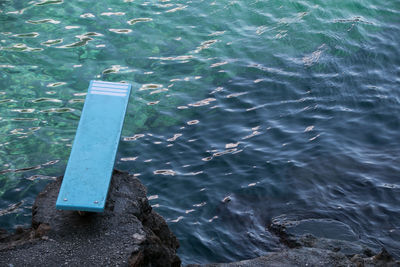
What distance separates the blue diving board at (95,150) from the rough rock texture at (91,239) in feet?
1.10

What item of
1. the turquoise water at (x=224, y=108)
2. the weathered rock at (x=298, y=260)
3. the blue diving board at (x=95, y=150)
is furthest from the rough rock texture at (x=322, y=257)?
the blue diving board at (x=95, y=150)

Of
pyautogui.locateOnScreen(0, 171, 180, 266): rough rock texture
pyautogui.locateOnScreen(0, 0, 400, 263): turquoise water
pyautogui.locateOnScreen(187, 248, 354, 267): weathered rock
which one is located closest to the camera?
pyautogui.locateOnScreen(0, 171, 180, 266): rough rock texture

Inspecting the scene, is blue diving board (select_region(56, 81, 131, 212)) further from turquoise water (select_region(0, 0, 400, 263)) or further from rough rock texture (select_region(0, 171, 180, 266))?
turquoise water (select_region(0, 0, 400, 263))

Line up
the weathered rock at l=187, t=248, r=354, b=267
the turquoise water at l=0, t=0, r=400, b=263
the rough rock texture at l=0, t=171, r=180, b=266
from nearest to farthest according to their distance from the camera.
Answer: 1. the rough rock texture at l=0, t=171, r=180, b=266
2. the weathered rock at l=187, t=248, r=354, b=267
3. the turquoise water at l=0, t=0, r=400, b=263

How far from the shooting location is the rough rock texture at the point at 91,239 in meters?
4.76

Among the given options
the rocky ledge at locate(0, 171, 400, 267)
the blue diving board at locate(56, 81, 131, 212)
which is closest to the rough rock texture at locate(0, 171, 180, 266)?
the rocky ledge at locate(0, 171, 400, 267)

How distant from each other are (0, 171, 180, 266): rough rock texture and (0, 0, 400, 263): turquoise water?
160cm

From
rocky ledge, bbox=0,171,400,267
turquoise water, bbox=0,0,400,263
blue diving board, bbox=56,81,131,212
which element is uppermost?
blue diving board, bbox=56,81,131,212

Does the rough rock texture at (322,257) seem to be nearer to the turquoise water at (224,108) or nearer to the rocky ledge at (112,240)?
the rocky ledge at (112,240)

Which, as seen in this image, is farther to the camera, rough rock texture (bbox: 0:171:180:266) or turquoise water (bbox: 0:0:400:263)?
turquoise water (bbox: 0:0:400:263)

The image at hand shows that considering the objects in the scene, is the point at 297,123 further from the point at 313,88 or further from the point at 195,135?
the point at 195,135

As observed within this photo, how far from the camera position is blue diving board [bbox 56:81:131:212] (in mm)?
4824

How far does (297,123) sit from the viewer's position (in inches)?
365

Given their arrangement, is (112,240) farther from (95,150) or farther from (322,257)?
(322,257)
